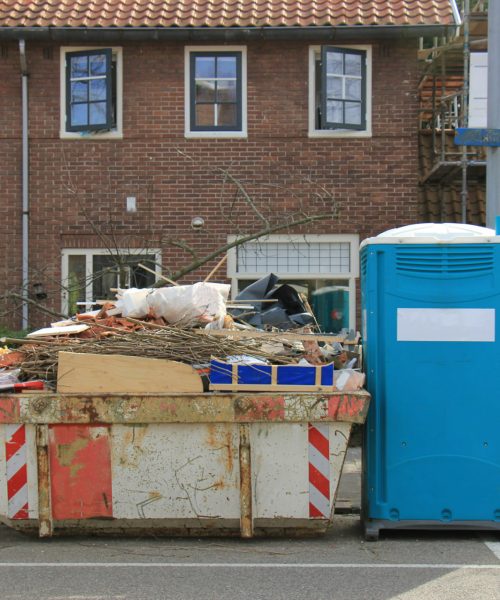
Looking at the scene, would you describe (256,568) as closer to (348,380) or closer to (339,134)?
(348,380)

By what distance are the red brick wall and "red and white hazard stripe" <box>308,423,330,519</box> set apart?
336 inches

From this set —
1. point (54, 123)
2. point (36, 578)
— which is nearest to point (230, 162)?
point (54, 123)

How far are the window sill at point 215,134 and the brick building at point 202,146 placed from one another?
0.05ft

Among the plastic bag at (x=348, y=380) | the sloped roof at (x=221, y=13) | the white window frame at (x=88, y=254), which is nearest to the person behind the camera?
the plastic bag at (x=348, y=380)

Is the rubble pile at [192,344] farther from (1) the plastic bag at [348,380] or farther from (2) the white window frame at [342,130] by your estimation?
(2) the white window frame at [342,130]

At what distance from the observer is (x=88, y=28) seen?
14.7m

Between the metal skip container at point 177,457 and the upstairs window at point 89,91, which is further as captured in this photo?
the upstairs window at point 89,91

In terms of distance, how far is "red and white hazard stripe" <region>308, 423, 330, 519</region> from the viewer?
6.75 m

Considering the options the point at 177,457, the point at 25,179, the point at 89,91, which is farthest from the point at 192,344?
the point at 89,91

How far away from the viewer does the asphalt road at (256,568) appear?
571 cm

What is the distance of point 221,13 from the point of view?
14.9m

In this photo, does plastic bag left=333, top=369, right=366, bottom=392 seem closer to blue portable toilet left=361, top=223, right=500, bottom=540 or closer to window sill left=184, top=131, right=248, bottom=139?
blue portable toilet left=361, top=223, right=500, bottom=540

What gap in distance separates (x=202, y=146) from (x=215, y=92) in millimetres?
871

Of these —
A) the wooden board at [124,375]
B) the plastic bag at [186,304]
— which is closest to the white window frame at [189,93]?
the plastic bag at [186,304]
